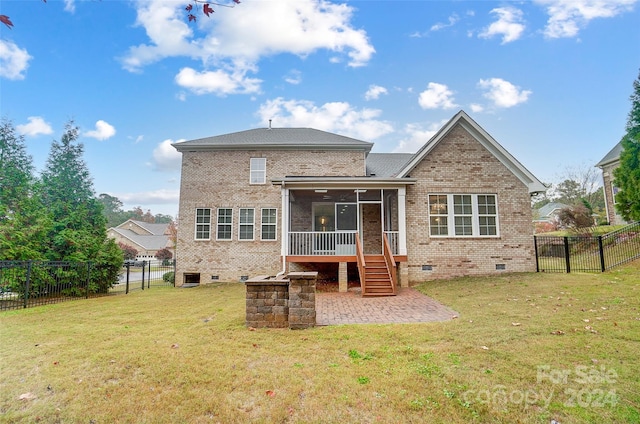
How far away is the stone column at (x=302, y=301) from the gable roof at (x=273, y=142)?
10.3 metres

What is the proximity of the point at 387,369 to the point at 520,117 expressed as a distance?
838 inches

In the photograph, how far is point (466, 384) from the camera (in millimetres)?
3506

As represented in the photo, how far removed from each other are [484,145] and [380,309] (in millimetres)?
9572

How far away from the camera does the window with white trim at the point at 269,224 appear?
15.0 metres

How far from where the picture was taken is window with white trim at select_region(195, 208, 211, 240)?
49.8 feet

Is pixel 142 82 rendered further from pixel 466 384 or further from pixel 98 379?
pixel 466 384

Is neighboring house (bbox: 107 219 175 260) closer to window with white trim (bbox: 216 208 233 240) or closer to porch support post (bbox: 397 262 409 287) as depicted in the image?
window with white trim (bbox: 216 208 233 240)

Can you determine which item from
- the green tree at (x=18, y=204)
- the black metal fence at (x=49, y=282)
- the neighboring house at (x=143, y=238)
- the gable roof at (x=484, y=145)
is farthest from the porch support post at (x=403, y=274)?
the neighboring house at (x=143, y=238)

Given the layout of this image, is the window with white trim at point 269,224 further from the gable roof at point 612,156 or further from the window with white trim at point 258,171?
the gable roof at point 612,156

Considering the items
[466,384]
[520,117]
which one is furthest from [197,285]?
[520,117]

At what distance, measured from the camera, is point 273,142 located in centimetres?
1547

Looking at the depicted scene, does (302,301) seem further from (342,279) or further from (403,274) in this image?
(403,274)

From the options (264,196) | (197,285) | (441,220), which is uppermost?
(264,196)

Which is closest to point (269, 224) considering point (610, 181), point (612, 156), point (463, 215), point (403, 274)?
point (403, 274)
